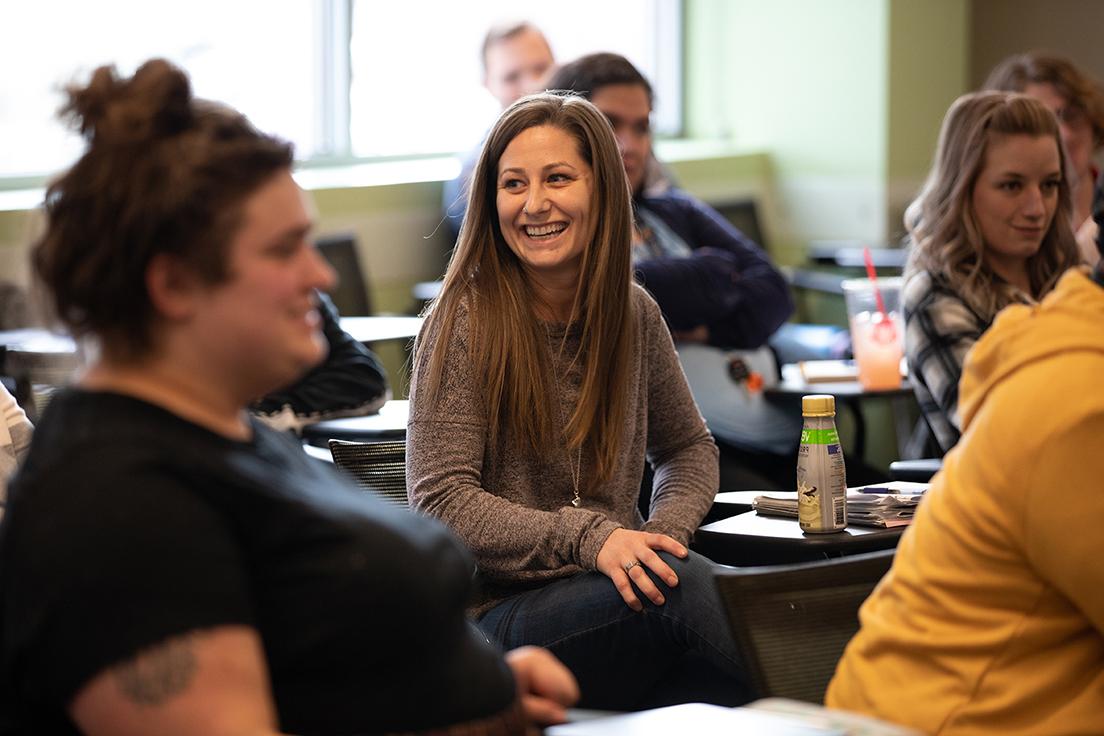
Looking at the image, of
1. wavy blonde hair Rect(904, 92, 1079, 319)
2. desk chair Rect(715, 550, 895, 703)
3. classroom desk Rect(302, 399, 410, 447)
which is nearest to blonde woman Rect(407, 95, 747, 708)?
desk chair Rect(715, 550, 895, 703)

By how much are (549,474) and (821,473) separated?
0.43 m

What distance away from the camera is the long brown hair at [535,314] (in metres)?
2.32

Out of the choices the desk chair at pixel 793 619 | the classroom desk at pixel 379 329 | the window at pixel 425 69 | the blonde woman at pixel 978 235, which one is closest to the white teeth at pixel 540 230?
the desk chair at pixel 793 619

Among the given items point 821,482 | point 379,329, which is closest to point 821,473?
point 821,482

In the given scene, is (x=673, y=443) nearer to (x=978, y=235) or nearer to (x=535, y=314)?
(x=535, y=314)

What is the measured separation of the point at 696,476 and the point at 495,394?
441mm

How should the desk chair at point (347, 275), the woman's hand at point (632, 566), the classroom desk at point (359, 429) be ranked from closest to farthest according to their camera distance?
the woman's hand at point (632, 566)
the classroom desk at point (359, 429)
the desk chair at point (347, 275)

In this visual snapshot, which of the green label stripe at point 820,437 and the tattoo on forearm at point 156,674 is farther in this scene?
the green label stripe at point 820,437

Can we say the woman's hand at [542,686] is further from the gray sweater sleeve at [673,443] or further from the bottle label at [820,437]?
the gray sweater sleeve at [673,443]

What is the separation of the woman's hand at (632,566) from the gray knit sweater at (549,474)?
0.08 ft

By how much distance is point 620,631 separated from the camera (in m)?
2.18

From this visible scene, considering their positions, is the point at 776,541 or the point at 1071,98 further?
the point at 1071,98

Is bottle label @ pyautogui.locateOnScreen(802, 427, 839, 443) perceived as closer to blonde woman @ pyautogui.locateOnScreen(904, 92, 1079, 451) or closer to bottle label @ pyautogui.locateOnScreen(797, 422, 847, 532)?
bottle label @ pyautogui.locateOnScreen(797, 422, 847, 532)

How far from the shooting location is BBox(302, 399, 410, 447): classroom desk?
293 cm
